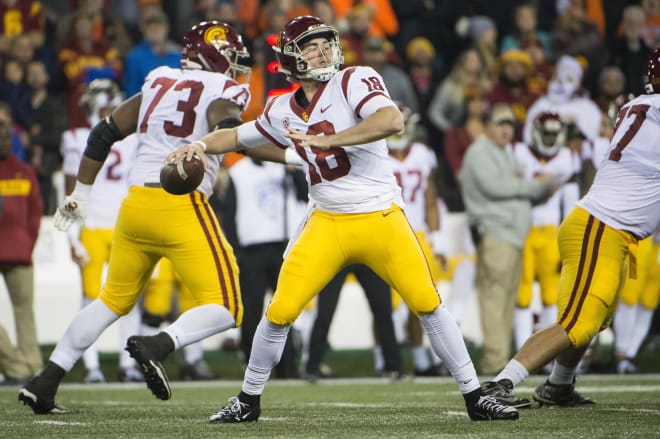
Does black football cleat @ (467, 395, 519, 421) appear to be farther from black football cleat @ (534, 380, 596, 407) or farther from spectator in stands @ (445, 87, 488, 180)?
spectator in stands @ (445, 87, 488, 180)

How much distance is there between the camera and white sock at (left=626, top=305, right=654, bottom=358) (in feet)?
33.5

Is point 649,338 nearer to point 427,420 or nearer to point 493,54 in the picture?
point 493,54

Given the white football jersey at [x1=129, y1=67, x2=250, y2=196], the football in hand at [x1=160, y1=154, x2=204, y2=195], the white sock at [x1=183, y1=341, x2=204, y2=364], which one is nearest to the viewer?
the football in hand at [x1=160, y1=154, x2=204, y2=195]

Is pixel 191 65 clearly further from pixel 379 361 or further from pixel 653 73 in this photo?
pixel 379 361

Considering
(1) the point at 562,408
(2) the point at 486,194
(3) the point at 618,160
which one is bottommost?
(1) the point at 562,408

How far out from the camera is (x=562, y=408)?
6.51 meters

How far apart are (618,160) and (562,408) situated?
4.18 ft

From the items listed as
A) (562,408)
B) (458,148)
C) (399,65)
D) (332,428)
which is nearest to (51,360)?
(332,428)

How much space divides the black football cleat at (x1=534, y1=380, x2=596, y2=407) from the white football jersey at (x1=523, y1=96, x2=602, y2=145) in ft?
18.1

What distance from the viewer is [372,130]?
5.42 metres

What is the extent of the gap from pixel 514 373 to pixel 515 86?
266 inches

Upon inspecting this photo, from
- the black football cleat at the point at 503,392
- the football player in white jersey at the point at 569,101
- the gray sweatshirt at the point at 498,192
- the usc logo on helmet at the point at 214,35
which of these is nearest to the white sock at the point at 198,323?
the black football cleat at the point at 503,392

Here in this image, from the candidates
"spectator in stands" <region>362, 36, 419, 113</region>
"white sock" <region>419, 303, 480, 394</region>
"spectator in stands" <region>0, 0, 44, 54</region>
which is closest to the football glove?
"white sock" <region>419, 303, 480, 394</region>

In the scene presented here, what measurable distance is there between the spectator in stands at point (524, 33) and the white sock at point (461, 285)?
316 centimetres
